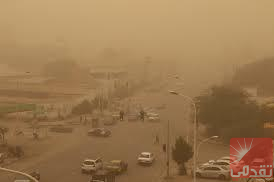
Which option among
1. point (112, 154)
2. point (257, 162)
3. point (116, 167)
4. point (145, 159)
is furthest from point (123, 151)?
point (257, 162)

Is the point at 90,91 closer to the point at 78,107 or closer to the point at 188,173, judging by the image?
the point at 78,107

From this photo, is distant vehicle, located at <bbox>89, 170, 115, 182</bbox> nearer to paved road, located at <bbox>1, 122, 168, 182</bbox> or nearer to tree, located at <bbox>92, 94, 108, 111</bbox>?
paved road, located at <bbox>1, 122, 168, 182</bbox>

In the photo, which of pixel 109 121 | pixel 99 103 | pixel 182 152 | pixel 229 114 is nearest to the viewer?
pixel 182 152

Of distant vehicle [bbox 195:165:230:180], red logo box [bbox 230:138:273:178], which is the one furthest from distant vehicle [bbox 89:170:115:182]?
red logo box [bbox 230:138:273:178]

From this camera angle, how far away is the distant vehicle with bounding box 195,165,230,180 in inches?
396

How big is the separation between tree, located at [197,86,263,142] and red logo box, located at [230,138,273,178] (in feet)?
26.3

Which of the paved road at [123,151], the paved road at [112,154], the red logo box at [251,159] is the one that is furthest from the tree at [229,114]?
the red logo box at [251,159]

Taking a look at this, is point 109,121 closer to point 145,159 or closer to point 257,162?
point 145,159

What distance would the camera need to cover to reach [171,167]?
11.7 m

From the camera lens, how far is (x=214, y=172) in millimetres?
10156

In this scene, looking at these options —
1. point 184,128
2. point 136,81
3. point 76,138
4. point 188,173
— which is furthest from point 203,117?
point 136,81

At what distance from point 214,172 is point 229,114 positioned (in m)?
6.64

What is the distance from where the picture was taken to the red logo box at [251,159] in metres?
7.12

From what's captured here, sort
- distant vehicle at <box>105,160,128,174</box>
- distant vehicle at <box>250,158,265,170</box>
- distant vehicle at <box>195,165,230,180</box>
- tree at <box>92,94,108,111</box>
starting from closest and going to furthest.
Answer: distant vehicle at <box>250,158,265,170</box>
distant vehicle at <box>195,165,230,180</box>
distant vehicle at <box>105,160,128,174</box>
tree at <box>92,94,108,111</box>
